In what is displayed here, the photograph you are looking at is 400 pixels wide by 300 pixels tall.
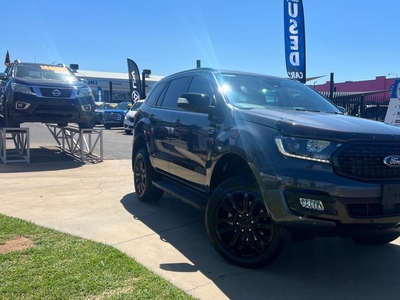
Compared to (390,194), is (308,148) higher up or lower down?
higher up

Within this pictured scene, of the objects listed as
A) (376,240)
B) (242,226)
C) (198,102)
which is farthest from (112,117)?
(242,226)

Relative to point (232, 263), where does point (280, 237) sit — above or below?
above

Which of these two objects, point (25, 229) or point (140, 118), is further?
point (140, 118)

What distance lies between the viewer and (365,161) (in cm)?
318

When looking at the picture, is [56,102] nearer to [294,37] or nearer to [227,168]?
[227,168]

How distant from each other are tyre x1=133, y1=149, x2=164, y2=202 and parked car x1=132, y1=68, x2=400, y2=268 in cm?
95

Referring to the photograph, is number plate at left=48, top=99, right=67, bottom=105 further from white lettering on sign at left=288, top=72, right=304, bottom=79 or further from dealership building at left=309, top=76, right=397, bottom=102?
dealership building at left=309, top=76, right=397, bottom=102

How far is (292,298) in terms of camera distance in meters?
3.21

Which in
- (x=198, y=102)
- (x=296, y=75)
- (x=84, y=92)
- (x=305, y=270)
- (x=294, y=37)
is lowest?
(x=305, y=270)

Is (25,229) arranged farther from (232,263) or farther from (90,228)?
(232,263)

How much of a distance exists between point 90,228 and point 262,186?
248 centimetres

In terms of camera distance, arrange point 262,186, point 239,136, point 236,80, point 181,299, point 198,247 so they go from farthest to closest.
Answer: point 236,80 < point 198,247 < point 239,136 < point 262,186 < point 181,299

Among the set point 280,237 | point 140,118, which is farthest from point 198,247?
point 140,118

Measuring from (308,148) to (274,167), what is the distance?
12.5 inches
